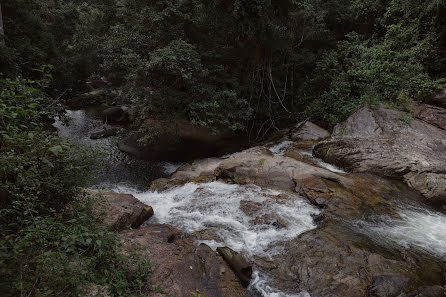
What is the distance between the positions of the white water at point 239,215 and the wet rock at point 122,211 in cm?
42

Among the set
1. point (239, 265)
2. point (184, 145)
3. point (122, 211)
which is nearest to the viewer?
point (239, 265)

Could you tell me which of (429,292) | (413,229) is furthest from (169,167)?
(429,292)

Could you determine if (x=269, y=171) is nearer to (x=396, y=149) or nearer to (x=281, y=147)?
(x=281, y=147)

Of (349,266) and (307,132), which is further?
(307,132)

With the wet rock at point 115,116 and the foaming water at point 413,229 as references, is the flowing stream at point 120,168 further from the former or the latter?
the foaming water at point 413,229

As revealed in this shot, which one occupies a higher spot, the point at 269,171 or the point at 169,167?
the point at 269,171

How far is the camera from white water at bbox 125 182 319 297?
16.7ft

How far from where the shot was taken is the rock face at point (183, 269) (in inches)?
147

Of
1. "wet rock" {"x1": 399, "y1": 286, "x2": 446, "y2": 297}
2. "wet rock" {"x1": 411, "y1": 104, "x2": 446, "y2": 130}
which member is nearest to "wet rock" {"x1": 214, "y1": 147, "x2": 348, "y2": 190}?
"wet rock" {"x1": 399, "y1": 286, "x2": 446, "y2": 297}

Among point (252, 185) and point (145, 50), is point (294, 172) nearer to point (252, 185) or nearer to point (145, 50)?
point (252, 185)

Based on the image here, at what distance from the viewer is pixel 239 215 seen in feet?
20.1

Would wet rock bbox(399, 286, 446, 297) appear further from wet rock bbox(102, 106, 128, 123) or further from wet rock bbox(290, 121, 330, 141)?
wet rock bbox(102, 106, 128, 123)

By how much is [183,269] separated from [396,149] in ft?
27.8

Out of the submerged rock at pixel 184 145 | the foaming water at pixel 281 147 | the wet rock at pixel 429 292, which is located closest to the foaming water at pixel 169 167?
the submerged rock at pixel 184 145
